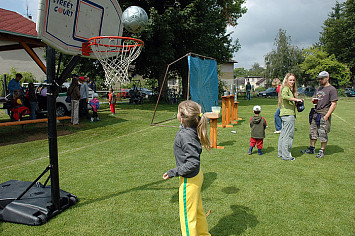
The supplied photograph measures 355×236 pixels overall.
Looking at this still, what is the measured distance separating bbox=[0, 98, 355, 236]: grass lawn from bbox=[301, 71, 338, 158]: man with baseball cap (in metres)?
0.67

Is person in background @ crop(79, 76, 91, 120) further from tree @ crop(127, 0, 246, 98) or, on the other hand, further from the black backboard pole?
the black backboard pole

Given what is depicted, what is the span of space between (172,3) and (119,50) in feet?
50.2

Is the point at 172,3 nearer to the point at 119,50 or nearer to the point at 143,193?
the point at 119,50

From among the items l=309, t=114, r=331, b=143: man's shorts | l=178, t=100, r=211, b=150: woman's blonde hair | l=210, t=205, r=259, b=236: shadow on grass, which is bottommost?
l=210, t=205, r=259, b=236: shadow on grass

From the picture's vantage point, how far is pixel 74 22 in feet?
14.4

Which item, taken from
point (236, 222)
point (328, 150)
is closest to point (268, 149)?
point (328, 150)

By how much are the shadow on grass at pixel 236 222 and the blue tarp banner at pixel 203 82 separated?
6.27m

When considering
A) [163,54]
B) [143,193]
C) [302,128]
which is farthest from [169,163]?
[163,54]

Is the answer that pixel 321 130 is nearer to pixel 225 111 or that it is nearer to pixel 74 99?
pixel 225 111

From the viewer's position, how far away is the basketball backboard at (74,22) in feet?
11.9

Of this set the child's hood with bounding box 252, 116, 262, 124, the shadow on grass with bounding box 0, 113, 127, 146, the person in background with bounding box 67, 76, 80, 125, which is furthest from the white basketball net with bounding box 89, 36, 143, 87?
the person in background with bounding box 67, 76, 80, 125

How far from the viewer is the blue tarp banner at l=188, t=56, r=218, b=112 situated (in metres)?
9.77

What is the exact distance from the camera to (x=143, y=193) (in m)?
4.48

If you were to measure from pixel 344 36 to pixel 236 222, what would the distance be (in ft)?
182
